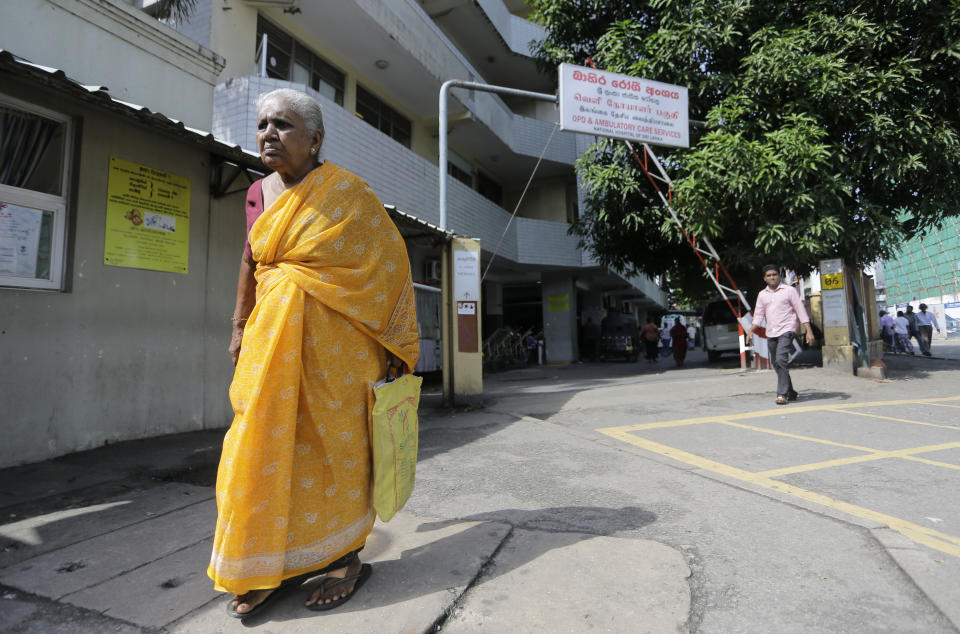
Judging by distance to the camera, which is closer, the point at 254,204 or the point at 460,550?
the point at 254,204

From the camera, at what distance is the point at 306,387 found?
1.92 m

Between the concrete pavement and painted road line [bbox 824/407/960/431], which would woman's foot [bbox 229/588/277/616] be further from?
painted road line [bbox 824/407/960/431]

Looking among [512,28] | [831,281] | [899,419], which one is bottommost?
[899,419]

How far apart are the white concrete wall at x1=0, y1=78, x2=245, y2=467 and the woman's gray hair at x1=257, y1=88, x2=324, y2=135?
3.05 m

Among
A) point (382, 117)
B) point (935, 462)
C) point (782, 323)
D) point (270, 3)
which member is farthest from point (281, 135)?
point (382, 117)

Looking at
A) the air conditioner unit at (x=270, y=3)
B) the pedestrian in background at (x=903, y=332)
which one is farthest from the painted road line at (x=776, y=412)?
the pedestrian in background at (x=903, y=332)

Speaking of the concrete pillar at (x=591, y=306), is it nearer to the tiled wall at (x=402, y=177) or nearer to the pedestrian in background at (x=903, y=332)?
Answer: the tiled wall at (x=402, y=177)

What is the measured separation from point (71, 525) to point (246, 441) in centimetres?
167

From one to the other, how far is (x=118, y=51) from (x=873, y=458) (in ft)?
26.5

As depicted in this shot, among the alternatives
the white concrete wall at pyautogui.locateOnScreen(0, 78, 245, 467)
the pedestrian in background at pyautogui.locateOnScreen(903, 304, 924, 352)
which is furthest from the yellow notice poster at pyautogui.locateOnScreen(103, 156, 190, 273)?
the pedestrian in background at pyautogui.locateOnScreen(903, 304, 924, 352)

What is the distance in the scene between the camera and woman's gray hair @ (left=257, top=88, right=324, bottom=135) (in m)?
2.09

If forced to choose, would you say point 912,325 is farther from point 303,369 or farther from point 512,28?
point 303,369

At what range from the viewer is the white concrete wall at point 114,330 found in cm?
393

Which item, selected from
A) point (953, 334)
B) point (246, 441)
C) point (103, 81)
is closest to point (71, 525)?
point (246, 441)
